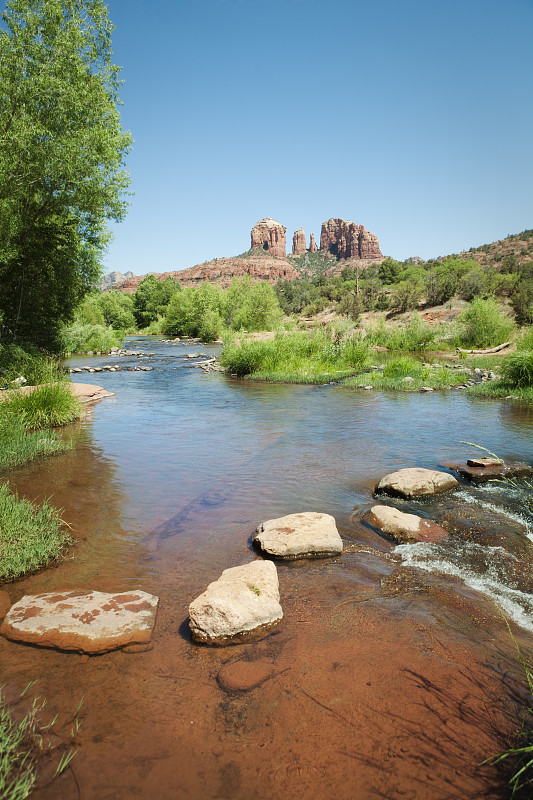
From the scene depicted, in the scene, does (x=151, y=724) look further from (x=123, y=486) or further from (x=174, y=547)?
(x=123, y=486)

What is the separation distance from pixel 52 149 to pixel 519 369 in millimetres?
17434

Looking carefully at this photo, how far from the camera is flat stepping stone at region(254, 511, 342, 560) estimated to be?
490 cm

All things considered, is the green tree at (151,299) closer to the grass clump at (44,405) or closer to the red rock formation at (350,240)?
the grass clump at (44,405)

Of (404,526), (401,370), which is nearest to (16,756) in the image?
(404,526)

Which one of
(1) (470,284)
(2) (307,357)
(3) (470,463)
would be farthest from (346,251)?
(3) (470,463)

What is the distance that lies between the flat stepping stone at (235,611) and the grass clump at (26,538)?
81.3 inches

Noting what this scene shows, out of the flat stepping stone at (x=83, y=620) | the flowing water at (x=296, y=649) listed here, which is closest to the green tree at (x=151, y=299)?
the flowing water at (x=296, y=649)

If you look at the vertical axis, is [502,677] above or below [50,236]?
below

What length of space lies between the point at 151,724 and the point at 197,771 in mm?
456

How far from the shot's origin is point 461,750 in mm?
2477

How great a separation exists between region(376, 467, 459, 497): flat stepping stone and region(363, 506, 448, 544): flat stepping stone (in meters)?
0.86

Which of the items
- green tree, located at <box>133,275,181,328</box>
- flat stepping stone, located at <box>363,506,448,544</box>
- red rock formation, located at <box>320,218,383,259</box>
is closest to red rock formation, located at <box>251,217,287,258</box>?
A: red rock formation, located at <box>320,218,383,259</box>

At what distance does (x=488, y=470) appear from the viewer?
7.38 m

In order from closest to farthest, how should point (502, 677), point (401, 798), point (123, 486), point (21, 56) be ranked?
point (401, 798) < point (502, 677) < point (123, 486) < point (21, 56)
